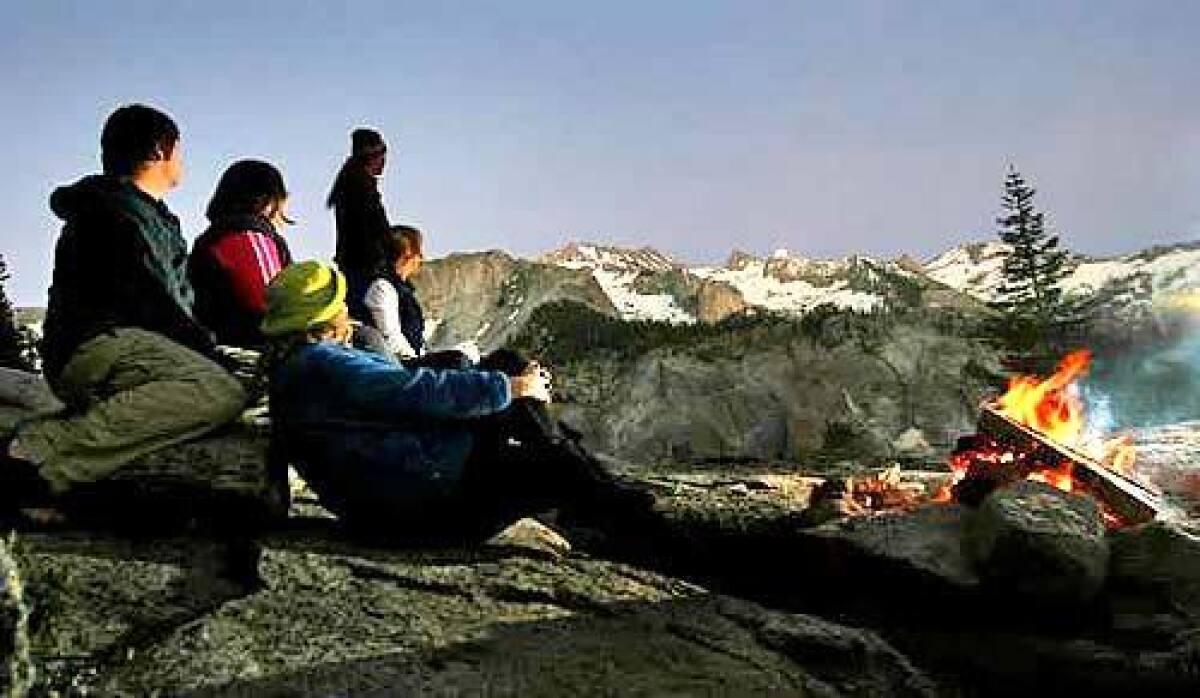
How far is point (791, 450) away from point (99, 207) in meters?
23.0

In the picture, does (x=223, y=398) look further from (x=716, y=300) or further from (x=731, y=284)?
(x=731, y=284)

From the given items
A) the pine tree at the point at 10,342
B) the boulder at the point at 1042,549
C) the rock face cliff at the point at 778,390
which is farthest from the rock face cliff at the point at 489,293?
the boulder at the point at 1042,549

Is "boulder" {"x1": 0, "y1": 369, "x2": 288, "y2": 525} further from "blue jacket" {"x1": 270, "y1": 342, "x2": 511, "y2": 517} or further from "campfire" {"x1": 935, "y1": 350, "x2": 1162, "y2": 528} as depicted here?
"campfire" {"x1": 935, "y1": 350, "x2": 1162, "y2": 528}

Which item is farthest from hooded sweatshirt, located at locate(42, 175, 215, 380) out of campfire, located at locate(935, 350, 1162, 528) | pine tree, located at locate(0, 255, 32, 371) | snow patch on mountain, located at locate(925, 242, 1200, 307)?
snow patch on mountain, located at locate(925, 242, 1200, 307)

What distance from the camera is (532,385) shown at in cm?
583

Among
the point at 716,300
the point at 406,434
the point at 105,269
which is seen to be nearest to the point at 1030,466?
the point at 406,434

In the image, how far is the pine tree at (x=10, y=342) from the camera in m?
25.8

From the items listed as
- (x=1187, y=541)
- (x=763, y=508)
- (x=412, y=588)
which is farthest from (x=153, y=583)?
(x=1187, y=541)

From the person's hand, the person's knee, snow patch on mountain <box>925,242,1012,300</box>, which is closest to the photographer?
the person's hand

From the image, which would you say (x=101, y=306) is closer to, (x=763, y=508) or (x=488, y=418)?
(x=488, y=418)

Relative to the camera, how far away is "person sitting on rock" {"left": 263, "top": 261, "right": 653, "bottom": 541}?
5602 millimetres

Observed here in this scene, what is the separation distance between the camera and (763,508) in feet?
A: 29.3

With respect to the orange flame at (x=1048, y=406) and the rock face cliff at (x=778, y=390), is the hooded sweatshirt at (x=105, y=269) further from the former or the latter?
the rock face cliff at (x=778, y=390)

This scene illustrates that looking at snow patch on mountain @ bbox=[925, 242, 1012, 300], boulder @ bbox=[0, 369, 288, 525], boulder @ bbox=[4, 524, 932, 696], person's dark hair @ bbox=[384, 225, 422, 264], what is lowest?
boulder @ bbox=[4, 524, 932, 696]
